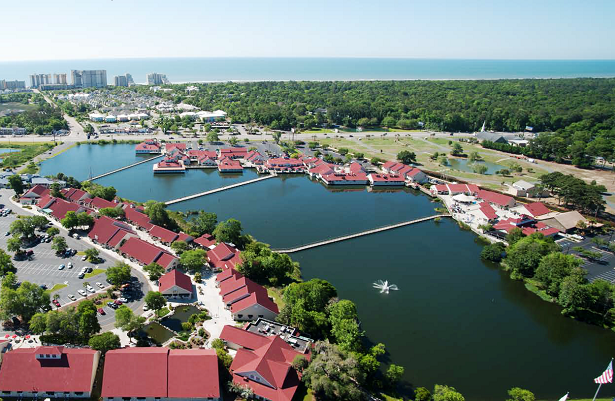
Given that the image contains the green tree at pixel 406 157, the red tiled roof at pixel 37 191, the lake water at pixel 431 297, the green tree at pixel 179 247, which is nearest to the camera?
the lake water at pixel 431 297

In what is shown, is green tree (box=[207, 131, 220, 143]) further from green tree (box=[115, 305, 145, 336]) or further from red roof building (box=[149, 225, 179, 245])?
green tree (box=[115, 305, 145, 336])

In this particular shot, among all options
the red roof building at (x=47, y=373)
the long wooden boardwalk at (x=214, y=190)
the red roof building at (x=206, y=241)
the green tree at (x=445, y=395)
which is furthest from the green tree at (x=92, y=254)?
the green tree at (x=445, y=395)

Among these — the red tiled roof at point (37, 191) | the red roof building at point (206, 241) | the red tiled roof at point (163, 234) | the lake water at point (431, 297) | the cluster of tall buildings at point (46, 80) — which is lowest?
the lake water at point (431, 297)

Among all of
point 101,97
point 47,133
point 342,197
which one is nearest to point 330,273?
point 342,197

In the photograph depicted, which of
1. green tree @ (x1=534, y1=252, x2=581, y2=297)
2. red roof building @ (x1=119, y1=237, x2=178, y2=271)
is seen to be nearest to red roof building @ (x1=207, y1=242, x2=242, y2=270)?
red roof building @ (x1=119, y1=237, x2=178, y2=271)

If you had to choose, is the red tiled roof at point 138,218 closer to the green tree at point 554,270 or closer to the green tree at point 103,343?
the green tree at point 103,343

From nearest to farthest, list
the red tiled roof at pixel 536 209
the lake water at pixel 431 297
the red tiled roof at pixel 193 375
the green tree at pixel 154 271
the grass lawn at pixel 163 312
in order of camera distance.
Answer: the red tiled roof at pixel 193 375
the lake water at pixel 431 297
the grass lawn at pixel 163 312
the green tree at pixel 154 271
the red tiled roof at pixel 536 209

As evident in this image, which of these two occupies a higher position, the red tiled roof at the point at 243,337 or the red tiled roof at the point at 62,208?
the red tiled roof at the point at 62,208

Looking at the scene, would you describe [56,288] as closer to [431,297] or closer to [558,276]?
[431,297]
